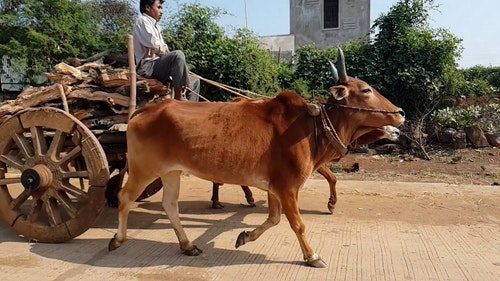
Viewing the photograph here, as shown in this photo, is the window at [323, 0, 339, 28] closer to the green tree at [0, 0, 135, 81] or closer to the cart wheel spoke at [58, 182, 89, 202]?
the green tree at [0, 0, 135, 81]

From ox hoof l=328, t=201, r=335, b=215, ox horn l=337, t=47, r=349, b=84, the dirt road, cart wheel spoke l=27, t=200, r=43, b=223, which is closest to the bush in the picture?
the dirt road

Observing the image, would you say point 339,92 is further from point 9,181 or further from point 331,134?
point 9,181

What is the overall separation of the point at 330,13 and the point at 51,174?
17.5 metres

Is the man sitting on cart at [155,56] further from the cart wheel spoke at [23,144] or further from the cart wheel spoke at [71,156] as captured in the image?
the cart wheel spoke at [23,144]

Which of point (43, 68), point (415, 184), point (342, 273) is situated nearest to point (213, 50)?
point (43, 68)

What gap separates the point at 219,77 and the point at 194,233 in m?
6.03

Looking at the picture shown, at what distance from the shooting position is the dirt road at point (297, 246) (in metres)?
4.26

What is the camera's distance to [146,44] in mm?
5590

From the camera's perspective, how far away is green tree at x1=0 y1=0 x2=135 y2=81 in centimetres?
1060

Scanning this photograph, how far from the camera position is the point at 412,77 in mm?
11398

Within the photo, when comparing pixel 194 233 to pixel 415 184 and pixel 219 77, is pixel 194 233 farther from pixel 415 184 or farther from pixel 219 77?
pixel 219 77

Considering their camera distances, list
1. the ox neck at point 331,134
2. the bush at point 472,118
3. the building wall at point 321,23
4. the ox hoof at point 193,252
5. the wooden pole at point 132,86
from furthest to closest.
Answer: the building wall at point 321,23 < the bush at point 472,118 < the wooden pole at point 132,86 < the ox hoof at point 193,252 < the ox neck at point 331,134

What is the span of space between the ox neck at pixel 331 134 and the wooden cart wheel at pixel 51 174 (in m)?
2.24

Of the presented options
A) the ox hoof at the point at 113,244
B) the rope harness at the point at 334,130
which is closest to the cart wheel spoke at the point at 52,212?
the ox hoof at the point at 113,244
